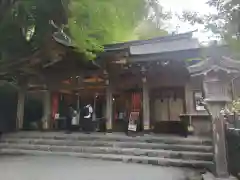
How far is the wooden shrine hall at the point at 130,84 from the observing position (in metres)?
10.9

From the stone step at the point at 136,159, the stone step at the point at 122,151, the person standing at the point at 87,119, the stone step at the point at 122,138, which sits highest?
the person standing at the point at 87,119

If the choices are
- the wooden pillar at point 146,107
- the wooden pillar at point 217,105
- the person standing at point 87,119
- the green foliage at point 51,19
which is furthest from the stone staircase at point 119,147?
the green foliage at point 51,19

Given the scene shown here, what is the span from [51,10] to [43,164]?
4.73 metres

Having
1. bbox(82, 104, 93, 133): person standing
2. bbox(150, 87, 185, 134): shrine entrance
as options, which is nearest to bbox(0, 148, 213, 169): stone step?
bbox(82, 104, 93, 133): person standing

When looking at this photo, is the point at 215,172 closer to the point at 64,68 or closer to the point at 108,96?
the point at 108,96

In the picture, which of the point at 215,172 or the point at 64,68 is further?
the point at 64,68

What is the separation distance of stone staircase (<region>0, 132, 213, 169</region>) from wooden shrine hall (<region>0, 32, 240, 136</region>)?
1.76 m

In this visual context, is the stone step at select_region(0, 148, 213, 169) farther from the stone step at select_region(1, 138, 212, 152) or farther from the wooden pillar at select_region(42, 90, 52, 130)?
the wooden pillar at select_region(42, 90, 52, 130)

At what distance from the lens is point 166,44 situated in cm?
1335

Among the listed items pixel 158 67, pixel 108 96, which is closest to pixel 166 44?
pixel 158 67

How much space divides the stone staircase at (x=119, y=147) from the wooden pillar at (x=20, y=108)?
157cm

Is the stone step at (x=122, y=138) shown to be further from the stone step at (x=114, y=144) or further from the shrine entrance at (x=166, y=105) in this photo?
the shrine entrance at (x=166, y=105)

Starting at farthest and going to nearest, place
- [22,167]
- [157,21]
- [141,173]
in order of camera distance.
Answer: [157,21] < [22,167] < [141,173]

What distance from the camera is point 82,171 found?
6609 mm
